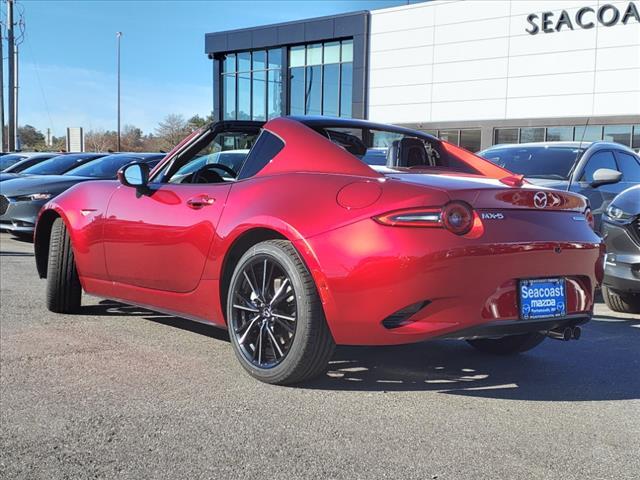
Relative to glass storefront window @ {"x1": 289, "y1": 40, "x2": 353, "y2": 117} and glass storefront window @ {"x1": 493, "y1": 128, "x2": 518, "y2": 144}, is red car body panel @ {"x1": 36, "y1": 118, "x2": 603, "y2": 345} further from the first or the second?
glass storefront window @ {"x1": 289, "y1": 40, "x2": 353, "y2": 117}

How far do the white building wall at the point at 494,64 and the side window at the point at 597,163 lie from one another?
61.0 ft

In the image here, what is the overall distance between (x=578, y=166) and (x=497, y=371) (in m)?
4.29

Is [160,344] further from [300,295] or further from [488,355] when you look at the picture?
[488,355]

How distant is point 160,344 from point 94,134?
7048cm

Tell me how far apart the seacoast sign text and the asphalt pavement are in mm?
23509

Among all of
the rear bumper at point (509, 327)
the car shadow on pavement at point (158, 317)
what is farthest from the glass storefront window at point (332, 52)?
the rear bumper at point (509, 327)

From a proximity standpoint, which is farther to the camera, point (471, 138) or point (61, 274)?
point (471, 138)

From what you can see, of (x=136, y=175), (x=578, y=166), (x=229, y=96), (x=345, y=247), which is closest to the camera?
(x=345, y=247)

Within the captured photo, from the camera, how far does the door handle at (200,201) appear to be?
404cm

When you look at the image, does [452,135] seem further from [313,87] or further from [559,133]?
[313,87]

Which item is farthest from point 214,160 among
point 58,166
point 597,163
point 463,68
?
point 463,68

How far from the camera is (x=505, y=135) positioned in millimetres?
28047

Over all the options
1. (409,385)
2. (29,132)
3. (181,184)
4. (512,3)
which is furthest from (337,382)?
(29,132)

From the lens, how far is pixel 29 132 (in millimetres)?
83125
